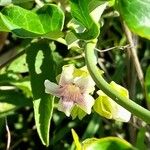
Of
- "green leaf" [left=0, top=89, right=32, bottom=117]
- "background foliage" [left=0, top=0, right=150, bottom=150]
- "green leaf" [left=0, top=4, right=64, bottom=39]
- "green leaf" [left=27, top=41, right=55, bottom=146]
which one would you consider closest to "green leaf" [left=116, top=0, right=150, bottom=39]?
"background foliage" [left=0, top=0, right=150, bottom=150]

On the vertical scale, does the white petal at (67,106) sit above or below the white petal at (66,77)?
below

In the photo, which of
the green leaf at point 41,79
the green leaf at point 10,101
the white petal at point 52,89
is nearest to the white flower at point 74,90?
the white petal at point 52,89

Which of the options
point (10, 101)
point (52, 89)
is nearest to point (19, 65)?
point (10, 101)

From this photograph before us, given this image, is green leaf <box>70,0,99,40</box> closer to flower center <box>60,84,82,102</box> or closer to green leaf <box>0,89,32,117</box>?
flower center <box>60,84,82,102</box>

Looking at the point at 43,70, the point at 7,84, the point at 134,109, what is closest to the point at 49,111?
the point at 43,70

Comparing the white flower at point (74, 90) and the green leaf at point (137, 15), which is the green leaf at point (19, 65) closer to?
the white flower at point (74, 90)

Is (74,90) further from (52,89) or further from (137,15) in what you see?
(137,15)
